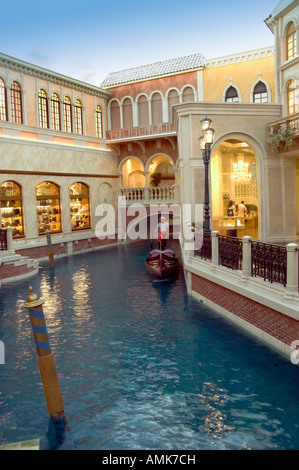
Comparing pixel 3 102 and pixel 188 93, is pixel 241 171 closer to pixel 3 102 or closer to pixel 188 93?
pixel 188 93

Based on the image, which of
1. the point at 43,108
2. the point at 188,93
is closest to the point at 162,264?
the point at 43,108

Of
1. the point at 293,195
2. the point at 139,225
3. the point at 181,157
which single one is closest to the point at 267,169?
the point at 293,195

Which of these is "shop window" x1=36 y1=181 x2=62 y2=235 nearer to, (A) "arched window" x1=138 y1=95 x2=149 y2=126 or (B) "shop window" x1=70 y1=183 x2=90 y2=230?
(B) "shop window" x1=70 y1=183 x2=90 y2=230

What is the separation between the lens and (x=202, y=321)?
32.1ft

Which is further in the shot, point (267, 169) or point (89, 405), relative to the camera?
point (267, 169)

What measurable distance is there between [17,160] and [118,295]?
9.07m

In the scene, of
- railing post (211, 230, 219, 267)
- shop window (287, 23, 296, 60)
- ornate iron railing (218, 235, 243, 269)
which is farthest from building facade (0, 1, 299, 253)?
ornate iron railing (218, 235, 243, 269)

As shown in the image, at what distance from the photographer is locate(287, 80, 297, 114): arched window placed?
14.3 metres

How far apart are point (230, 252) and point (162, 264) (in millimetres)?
5212

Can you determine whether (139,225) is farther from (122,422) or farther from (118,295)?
(122,422)

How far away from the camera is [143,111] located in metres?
23.9

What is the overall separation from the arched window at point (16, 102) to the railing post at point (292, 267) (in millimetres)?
15112

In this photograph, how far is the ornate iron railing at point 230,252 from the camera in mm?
9195

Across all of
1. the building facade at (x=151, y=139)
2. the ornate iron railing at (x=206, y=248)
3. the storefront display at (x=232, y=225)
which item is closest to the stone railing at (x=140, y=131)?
the building facade at (x=151, y=139)
